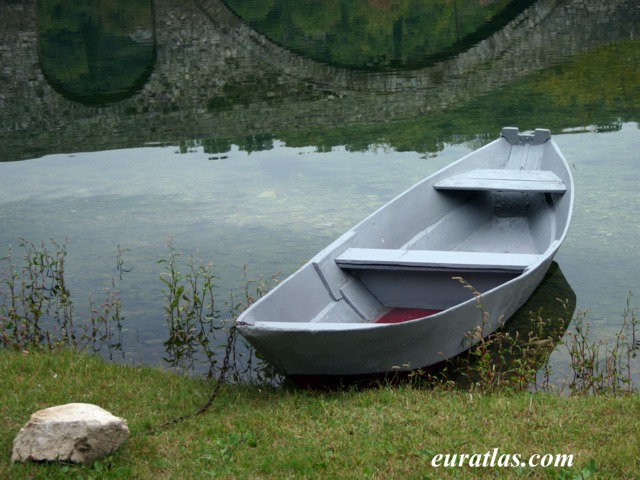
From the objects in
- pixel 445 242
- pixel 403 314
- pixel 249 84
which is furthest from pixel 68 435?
pixel 249 84

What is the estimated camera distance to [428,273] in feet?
24.9

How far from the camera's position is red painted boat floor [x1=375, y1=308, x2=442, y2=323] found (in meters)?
7.61

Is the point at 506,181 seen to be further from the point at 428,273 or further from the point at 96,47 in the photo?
the point at 96,47

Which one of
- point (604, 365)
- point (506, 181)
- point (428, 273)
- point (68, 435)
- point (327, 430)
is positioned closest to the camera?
point (68, 435)

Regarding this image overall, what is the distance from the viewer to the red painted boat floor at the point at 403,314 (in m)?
7.61

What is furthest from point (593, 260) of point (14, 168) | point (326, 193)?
point (14, 168)

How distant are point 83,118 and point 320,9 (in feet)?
55.7

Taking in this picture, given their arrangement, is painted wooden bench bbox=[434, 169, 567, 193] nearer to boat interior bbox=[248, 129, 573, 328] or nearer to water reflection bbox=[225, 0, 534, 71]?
boat interior bbox=[248, 129, 573, 328]

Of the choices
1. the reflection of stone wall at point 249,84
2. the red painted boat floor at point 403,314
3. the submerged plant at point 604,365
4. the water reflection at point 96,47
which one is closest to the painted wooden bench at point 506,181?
the submerged plant at point 604,365

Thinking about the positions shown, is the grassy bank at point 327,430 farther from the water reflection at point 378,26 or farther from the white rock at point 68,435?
the water reflection at point 378,26

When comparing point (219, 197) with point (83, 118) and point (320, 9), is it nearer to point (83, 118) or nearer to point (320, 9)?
point (83, 118)

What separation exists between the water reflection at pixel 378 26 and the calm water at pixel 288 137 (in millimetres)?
171

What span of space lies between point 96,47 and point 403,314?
26.1 meters

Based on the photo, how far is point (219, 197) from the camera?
491 inches
